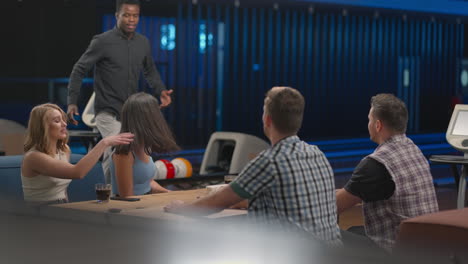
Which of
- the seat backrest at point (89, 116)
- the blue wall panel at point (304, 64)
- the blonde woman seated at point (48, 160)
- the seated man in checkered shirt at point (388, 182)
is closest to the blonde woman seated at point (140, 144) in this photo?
the blonde woman seated at point (48, 160)

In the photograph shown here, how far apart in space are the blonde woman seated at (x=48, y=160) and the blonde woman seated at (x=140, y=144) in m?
0.20

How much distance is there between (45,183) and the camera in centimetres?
307

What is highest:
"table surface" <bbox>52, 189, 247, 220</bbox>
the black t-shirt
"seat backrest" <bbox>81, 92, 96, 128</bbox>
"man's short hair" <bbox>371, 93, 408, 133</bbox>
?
"man's short hair" <bbox>371, 93, 408, 133</bbox>

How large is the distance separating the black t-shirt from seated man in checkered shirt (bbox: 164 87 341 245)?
43 centimetres

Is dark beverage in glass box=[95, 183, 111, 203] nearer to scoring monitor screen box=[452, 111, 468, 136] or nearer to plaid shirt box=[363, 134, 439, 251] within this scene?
plaid shirt box=[363, 134, 439, 251]

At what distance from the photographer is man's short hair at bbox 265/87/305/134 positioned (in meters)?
2.14

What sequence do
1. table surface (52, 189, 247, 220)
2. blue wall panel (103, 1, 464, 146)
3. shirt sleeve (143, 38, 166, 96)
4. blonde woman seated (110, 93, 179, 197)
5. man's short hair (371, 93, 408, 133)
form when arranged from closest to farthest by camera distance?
1. table surface (52, 189, 247, 220)
2. man's short hair (371, 93, 408, 133)
3. blonde woman seated (110, 93, 179, 197)
4. shirt sleeve (143, 38, 166, 96)
5. blue wall panel (103, 1, 464, 146)

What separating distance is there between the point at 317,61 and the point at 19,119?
4.85 metres

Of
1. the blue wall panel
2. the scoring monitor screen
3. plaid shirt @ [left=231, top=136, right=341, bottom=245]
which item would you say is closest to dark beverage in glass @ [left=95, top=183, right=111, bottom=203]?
plaid shirt @ [left=231, top=136, right=341, bottom=245]

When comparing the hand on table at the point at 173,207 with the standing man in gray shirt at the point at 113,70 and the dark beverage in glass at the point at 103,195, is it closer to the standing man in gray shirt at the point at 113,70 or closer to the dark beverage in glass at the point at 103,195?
the dark beverage in glass at the point at 103,195

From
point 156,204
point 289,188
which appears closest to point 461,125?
point 156,204

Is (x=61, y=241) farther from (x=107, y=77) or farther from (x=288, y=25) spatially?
(x=288, y=25)

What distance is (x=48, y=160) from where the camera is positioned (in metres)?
2.99

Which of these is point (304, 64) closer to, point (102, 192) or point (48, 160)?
point (48, 160)
